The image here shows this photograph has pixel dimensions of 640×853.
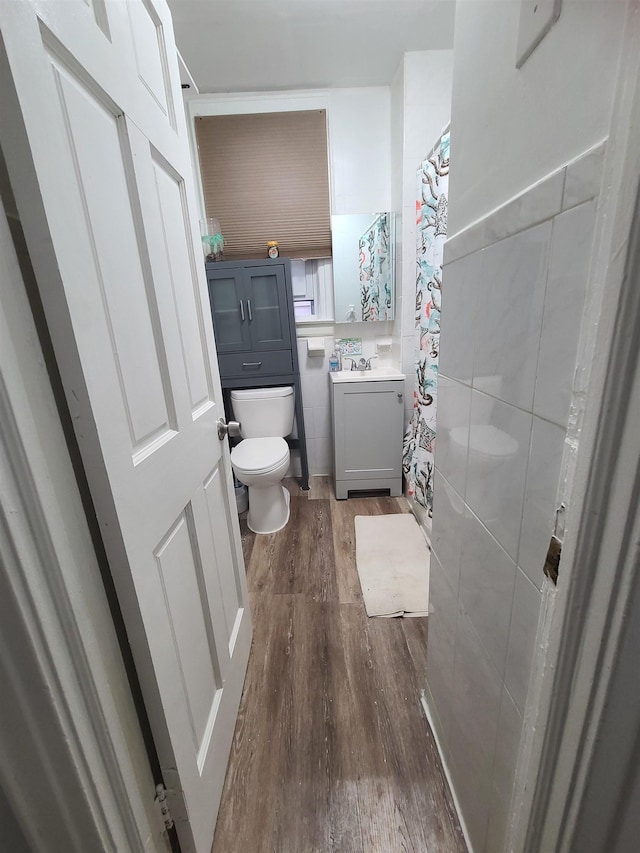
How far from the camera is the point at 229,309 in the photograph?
2223 mm

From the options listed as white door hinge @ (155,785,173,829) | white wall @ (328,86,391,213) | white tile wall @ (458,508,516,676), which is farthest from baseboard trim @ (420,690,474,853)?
white wall @ (328,86,391,213)

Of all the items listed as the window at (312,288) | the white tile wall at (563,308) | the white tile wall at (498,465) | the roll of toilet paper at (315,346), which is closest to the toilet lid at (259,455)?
the roll of toilet paper at (315,346)

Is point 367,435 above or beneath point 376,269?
beneath

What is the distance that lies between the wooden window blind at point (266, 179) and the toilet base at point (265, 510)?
1606 millimetres

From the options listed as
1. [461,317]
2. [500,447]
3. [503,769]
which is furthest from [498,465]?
[503,769]

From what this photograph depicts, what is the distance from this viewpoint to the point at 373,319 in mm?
2443

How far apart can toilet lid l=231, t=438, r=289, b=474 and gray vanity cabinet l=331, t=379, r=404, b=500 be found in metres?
0.42

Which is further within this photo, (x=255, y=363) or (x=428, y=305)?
(x=255, y=363)

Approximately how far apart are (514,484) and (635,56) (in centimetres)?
48

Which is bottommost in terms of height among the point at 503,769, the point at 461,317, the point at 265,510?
the point at 265,510

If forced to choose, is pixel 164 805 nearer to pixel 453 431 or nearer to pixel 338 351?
pixel 453 431

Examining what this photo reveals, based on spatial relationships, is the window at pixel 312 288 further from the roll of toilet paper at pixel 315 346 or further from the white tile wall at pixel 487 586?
the white tile wall at pixel 487 586

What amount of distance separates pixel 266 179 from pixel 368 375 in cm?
145

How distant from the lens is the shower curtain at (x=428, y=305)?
153 centimetres
